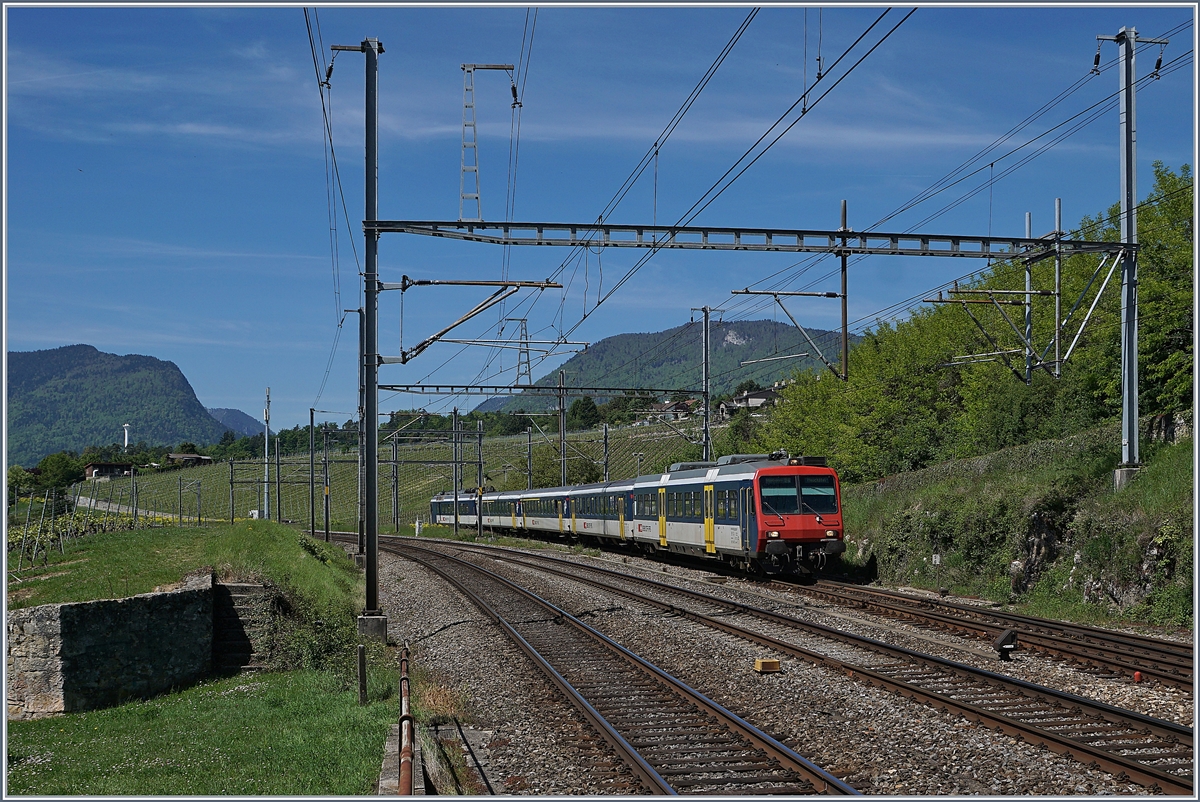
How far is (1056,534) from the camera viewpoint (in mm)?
21109

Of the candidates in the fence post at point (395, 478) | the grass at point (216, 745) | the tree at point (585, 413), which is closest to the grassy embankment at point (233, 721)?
the grass at point (216, 745)

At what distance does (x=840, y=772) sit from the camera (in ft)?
28.3

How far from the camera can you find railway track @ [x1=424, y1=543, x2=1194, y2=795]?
8.62m

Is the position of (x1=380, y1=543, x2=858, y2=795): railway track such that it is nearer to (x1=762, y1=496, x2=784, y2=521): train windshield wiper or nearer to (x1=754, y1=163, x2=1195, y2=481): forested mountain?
(x1=762, y1=496, x2=784, y2=521): train windshield wiper

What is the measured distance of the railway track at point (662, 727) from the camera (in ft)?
Result: 27.8

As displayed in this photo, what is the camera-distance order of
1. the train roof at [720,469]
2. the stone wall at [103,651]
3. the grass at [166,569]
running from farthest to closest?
the train roof at [720,469], the grass at [166,569], the stone wall at [103,651]

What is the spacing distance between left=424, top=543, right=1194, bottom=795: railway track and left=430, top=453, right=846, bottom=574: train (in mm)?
6522

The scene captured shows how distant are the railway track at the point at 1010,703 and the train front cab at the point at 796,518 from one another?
20.4ft

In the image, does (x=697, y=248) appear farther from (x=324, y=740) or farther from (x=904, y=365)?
(x=904, y=365)

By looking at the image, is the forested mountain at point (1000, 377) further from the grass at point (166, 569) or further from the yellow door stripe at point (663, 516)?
the grass at point (166, 569)

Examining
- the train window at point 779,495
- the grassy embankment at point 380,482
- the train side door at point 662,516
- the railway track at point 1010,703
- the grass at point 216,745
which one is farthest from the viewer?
the grassy embankment at point 380,482

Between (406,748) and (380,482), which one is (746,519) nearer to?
(406,748)

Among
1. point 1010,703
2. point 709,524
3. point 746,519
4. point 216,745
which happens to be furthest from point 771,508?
point 216,745

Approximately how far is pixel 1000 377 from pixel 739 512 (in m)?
21.0
